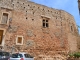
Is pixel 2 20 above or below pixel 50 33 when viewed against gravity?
above

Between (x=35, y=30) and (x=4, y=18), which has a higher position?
(x=4, y=18)

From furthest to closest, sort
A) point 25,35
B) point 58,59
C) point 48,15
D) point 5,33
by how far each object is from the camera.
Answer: point 48,15 → point 58,59 → point 25,35 → point 5,33

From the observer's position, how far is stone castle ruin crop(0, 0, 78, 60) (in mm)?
14820

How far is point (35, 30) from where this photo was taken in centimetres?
1650

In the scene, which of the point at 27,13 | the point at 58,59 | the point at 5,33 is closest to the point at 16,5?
the point at 27,13

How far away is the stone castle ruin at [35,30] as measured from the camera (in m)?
14.8

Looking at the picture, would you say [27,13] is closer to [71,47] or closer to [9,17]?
[9,17]

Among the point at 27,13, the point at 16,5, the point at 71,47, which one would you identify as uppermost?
the point at 16,5

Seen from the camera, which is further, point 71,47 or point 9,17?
point 71,47

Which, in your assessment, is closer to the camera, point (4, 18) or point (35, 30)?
point (4, 18)

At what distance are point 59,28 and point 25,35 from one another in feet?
19.8

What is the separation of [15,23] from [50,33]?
18.1ft

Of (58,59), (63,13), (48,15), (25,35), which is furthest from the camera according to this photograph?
(63,13)

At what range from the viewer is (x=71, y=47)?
62.1 feet
